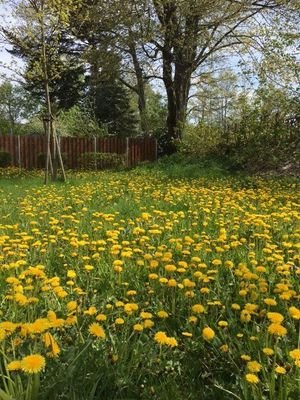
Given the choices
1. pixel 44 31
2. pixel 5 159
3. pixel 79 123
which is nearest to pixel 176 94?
pixel 5 159

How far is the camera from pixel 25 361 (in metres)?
1.40

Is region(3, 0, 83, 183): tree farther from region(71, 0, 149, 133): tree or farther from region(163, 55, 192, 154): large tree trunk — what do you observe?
region(163, 55, 192, 154): large tree trunk

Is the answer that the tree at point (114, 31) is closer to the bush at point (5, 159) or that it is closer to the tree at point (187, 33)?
the tree at point (187, 33)

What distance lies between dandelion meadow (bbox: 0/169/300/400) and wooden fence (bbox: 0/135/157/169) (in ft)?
53.0

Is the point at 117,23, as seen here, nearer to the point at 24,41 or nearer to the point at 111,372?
the point at 24,41

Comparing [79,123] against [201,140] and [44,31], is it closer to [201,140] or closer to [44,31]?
[201,140]

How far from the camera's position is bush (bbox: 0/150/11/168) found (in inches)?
744

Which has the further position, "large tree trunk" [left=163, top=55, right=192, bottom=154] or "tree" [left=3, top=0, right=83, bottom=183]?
"large tree trunk" [left=163, top=55, right=192, bottom=154]

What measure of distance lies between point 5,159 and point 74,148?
307 centimetres

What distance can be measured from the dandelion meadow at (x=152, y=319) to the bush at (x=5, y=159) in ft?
50.7

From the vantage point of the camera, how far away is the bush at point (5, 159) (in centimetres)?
1889

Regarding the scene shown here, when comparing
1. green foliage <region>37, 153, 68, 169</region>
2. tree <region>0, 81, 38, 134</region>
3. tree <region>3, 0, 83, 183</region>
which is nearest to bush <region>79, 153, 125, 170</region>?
green foliage <region>37, 153, 68, 169</region>

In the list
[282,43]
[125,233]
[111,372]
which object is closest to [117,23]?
[282,43]

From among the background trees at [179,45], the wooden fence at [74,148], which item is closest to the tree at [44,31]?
the background trees at [179,45]
